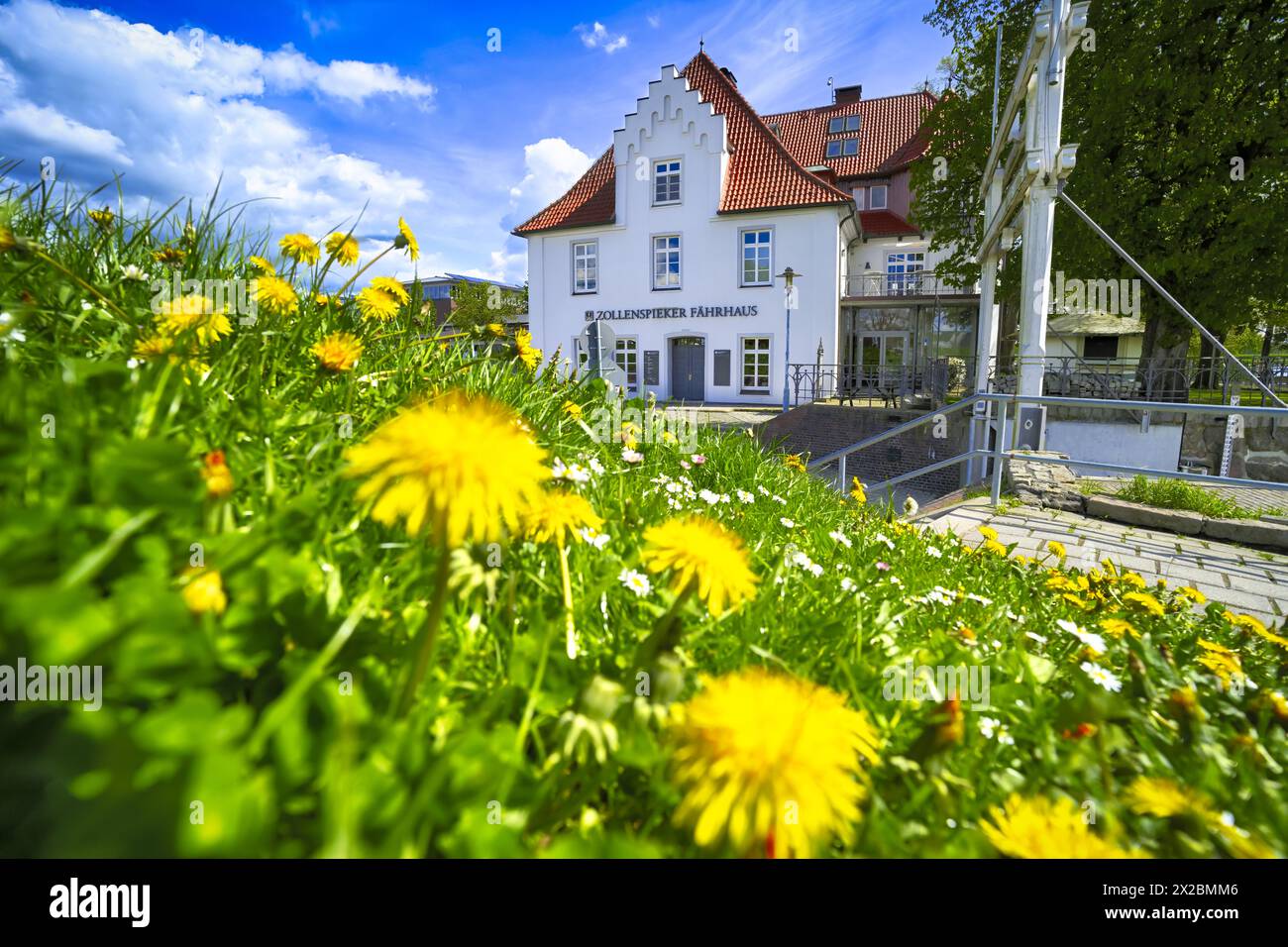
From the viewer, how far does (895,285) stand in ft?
78.5

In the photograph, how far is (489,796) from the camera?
0.65 metres

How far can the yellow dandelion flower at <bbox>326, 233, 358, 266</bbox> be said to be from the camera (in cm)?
245

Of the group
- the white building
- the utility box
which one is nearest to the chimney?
the white building

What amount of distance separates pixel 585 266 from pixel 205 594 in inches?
911

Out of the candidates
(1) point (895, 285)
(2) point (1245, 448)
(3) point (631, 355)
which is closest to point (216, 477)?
(2) point (1245, 448)

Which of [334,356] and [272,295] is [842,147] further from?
[334,356]

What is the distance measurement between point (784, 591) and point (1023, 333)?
6.88m

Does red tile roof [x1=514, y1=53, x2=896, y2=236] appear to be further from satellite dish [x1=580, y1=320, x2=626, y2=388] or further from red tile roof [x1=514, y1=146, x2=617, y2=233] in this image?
satellite dish [x1=580, y1=320, x2=626, y2=388]

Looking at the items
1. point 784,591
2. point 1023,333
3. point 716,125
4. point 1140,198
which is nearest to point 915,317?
point 716,125

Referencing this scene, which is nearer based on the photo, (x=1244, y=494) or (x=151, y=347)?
(x=151, y=347)

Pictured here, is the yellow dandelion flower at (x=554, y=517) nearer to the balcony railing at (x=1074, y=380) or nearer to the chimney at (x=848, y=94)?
the balcony railing at (x=1074, y=380)

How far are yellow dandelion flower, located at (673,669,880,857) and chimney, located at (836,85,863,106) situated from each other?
34312 mm

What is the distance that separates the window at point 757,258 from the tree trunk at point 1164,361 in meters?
9.96
